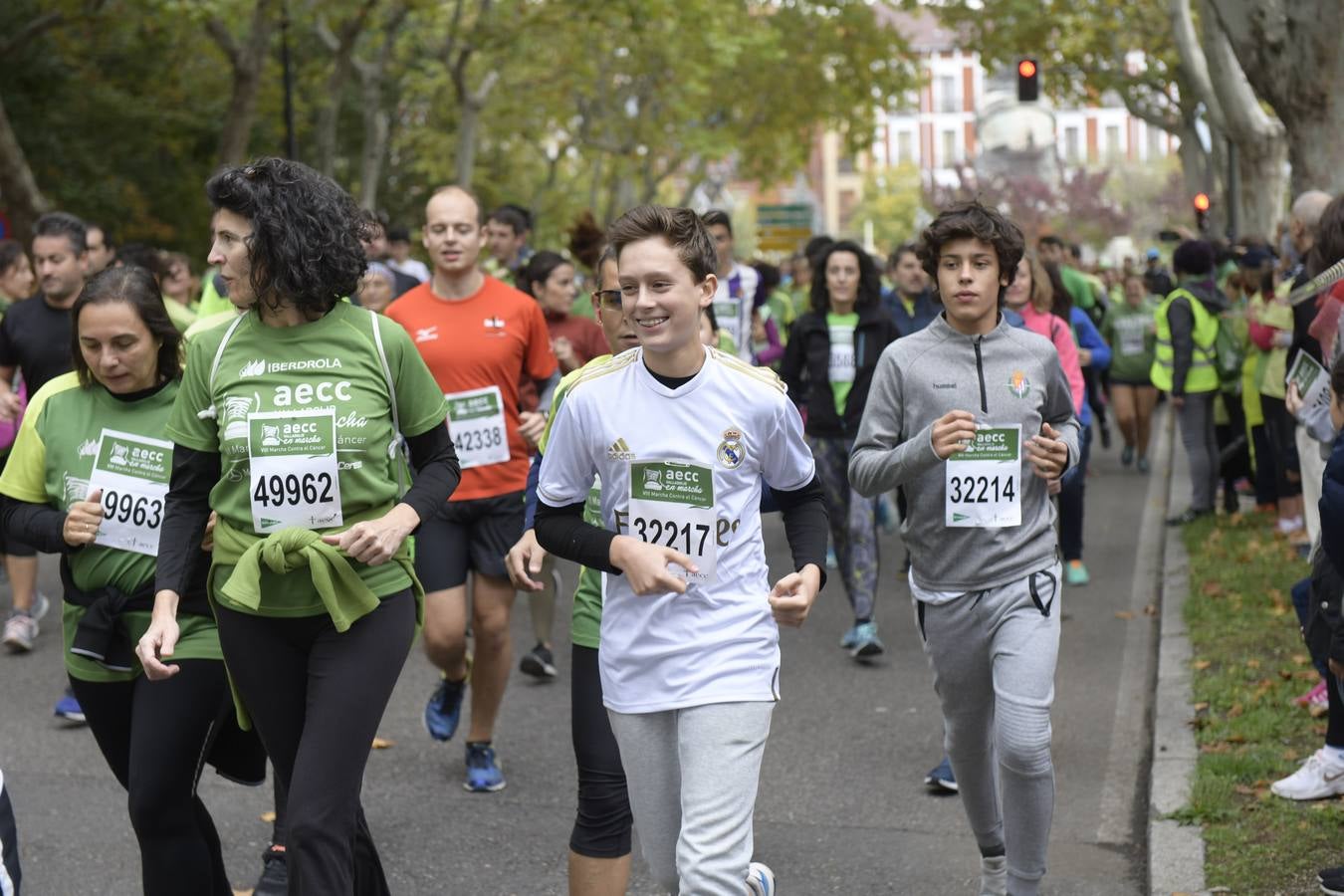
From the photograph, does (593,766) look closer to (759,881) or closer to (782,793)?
(759,881)

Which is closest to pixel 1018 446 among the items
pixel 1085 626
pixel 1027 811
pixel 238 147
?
pixel 1027 811

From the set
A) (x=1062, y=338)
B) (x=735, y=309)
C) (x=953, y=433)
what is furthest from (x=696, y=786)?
(x=735, y=309)

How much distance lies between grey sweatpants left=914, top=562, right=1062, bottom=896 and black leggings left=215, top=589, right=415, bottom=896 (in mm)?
1620

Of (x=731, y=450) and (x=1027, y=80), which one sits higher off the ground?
(x=1027, y=80)

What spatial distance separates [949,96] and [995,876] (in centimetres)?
13710

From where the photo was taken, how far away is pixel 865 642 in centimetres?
942

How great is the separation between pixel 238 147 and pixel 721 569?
19942 millimetres

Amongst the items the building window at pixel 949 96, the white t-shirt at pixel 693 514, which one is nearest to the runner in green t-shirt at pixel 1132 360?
the white t-shirt at pixel 693 514

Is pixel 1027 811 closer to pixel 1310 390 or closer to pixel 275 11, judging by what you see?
pixel 1310 390

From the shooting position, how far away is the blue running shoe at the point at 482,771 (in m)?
6.97

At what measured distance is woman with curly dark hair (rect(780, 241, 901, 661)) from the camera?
9.47 metres

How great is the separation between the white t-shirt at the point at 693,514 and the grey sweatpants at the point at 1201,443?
33.4 feet

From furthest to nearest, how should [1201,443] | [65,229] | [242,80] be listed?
[242,80], [1201,443], [65,229]

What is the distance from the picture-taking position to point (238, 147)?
74.9 ft
